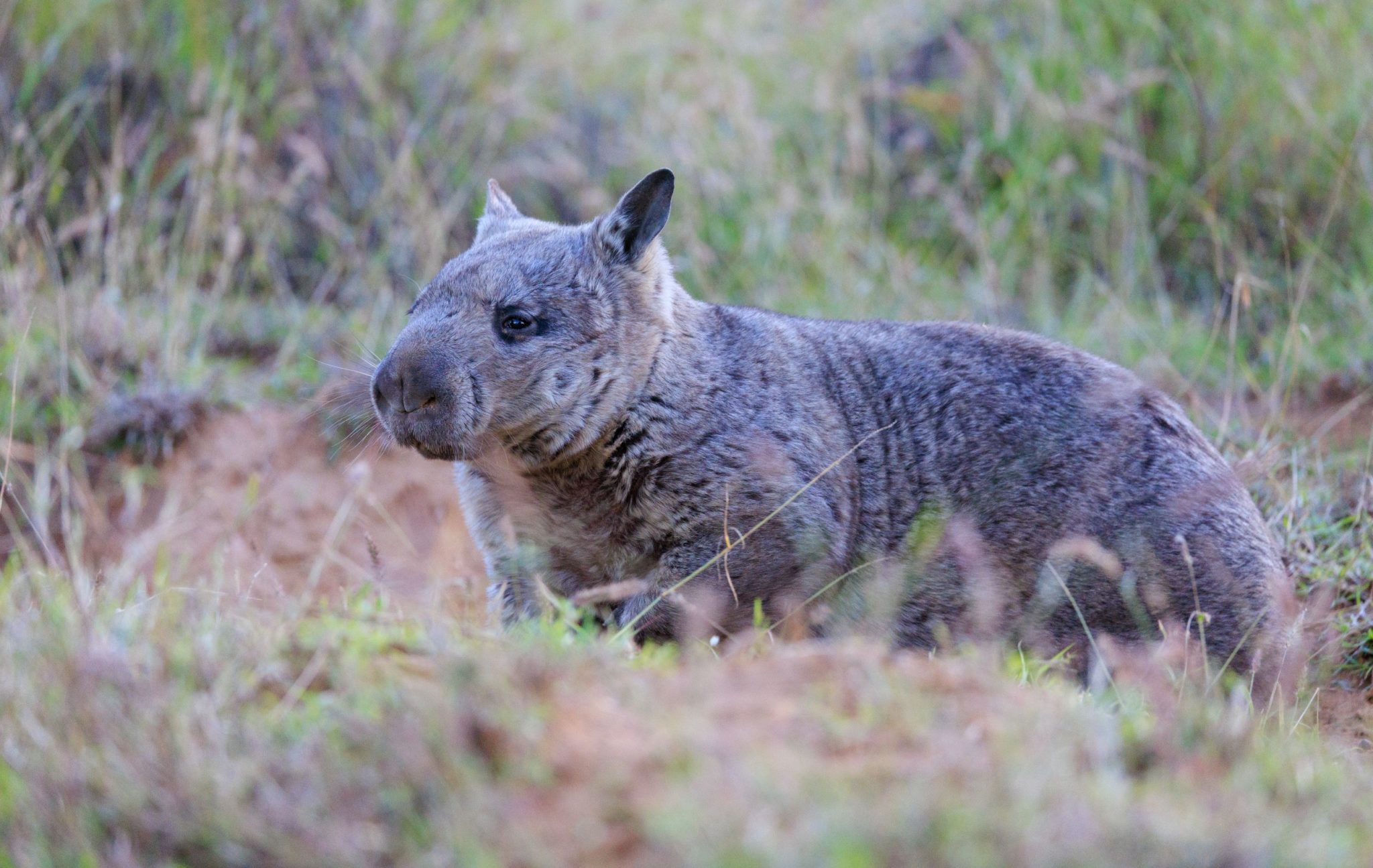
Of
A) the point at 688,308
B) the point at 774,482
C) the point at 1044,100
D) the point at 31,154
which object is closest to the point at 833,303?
the point at 1044,100

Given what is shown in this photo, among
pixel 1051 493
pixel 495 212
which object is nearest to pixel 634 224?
pixel 495 212

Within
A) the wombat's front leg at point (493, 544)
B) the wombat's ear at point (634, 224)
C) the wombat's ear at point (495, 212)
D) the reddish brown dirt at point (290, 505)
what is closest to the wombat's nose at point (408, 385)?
the wombat's front leg at point (493, 544)

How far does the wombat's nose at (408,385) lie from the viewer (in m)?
3.51

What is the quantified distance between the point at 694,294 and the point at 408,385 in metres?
3.30

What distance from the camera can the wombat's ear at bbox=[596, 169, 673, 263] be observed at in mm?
3977

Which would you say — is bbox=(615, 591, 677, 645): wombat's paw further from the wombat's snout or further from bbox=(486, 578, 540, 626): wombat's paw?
the wombat's snout

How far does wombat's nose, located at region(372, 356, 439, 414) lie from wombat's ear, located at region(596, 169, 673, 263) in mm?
741

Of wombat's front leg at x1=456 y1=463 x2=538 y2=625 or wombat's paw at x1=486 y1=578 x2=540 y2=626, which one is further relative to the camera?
wombat's front leg at x1=456 y1=463 x2=538 y2=625

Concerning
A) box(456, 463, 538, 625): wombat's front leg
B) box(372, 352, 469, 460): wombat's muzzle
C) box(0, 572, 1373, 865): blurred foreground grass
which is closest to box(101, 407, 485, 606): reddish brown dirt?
box(456, 463, 538, 625): wombat's front leg

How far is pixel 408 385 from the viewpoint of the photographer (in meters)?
3.51

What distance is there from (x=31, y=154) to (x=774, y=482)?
4.27 meters

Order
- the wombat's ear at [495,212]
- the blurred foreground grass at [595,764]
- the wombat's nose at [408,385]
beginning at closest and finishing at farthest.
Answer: the blurred foreground grass at [595,764], the wombat's nose at [408,385], the wombat's ear at [495,212]

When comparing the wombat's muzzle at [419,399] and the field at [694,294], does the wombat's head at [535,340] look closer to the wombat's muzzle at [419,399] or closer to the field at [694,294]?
the wombat's muzzle at [419,399]

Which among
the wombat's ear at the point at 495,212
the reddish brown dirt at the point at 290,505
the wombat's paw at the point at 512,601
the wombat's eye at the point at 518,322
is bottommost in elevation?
the reddish brown dirt at the point at 290,505
